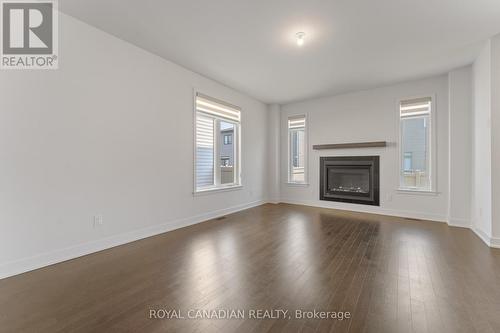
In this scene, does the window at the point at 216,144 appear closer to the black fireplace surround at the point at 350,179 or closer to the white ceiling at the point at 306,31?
the white ceiling at the point at 306,31

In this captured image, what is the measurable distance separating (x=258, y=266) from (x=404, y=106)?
15.4ft

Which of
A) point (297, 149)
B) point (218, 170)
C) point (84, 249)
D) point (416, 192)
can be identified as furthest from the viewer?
point (297, 149)

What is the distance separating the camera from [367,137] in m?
Answer: 5.19

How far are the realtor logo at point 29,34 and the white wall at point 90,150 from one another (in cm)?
10

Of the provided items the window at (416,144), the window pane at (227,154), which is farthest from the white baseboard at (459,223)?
the window pane at (227,154)

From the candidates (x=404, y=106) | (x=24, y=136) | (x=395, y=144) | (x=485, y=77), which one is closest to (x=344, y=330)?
(x=24, y=136)

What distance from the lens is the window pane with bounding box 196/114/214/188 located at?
4516mm

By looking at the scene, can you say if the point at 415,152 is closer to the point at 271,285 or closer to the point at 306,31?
the point at 306,31

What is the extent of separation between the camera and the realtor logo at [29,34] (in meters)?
2.33

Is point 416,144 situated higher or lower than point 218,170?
higher

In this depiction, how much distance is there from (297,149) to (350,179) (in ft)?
5.54

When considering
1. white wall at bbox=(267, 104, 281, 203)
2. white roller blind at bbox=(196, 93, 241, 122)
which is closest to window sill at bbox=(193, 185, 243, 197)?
white wall at bbox=(267, 104, 281, 203)

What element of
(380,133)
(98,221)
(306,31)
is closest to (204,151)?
(98,221)

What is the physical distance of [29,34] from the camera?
8.13ft
